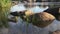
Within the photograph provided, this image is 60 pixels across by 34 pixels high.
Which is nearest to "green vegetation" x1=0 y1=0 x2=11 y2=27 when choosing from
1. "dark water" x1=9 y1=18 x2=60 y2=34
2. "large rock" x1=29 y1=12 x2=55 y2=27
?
"dark water" x1=9 y1=18 x2=60 y2=34

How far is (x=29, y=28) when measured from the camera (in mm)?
2809

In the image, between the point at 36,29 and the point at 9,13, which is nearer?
the point at 36,29

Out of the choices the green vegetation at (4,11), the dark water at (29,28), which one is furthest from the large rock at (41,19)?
the green vegetation at (4,11)

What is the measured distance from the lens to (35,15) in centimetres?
309

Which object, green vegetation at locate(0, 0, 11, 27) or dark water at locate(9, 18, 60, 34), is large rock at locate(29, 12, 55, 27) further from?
green vegetation at locate(0, 0, 11, 27)

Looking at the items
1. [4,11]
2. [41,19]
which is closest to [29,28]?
[41,19]

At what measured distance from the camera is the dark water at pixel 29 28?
268 centimetres

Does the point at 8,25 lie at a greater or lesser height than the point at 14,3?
lesser

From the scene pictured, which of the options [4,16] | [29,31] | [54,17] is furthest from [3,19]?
[54,17]

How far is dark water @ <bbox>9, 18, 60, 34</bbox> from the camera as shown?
268 cm

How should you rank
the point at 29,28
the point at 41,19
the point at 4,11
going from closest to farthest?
the point at 29,28
the point at 41,19
the point at 4,11

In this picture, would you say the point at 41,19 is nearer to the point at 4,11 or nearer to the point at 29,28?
the point at 29,28

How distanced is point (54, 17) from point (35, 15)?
40 cm

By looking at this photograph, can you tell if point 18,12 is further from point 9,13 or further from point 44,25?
point 44,25
